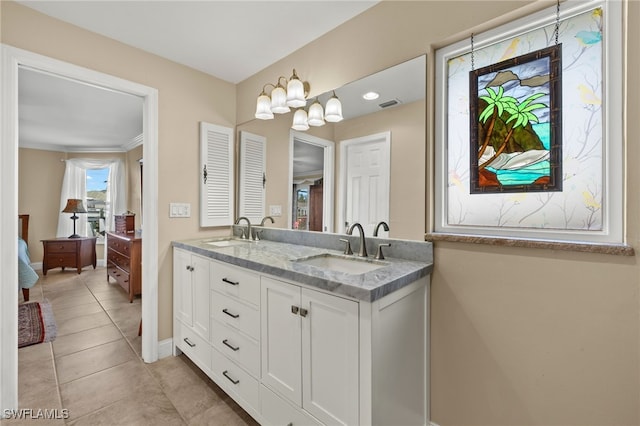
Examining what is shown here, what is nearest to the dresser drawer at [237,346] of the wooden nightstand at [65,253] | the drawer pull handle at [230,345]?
the drawer pull handle at [230,345]

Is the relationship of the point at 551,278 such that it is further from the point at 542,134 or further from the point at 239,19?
the point at 239,19

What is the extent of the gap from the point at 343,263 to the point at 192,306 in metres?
1.19

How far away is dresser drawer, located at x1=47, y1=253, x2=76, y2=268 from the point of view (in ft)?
16.1

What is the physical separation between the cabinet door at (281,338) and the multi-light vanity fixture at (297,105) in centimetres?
116

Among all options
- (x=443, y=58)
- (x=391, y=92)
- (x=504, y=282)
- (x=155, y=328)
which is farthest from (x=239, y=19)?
(x=155, y=328)

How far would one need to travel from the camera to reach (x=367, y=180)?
5.77 ft

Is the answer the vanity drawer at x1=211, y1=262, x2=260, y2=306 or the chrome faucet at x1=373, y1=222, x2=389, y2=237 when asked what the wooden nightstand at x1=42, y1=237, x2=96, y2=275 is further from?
the chrome faucet at x1=373, y1=222, x2=389, y2=237

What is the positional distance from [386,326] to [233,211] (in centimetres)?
198

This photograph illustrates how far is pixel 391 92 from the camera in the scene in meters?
1.64

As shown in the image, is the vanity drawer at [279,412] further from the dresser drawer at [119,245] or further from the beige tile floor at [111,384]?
the dresser drawer at [119,245]

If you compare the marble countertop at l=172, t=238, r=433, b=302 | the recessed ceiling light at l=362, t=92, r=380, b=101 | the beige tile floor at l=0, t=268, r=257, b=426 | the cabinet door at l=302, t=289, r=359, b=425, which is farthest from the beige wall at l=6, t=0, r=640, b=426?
the beige tile floor at l=0, t=268, r=257, b=426

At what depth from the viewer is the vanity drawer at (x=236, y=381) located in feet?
5.16

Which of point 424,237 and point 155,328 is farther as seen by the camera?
point 155,328

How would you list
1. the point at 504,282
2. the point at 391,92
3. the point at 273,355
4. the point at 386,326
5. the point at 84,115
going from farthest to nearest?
the point at 84,115 < the point at 391,92 < the point at 273,355 < the point at 504,282 < the point at 386,326
